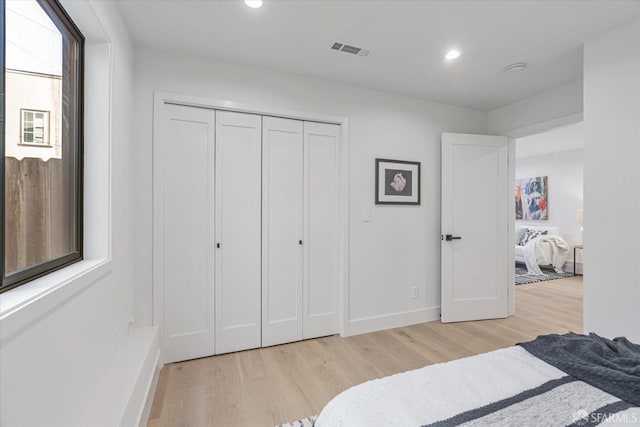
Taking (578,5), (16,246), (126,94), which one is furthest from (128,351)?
(578,5)

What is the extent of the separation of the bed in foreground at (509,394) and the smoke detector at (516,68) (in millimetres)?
2262

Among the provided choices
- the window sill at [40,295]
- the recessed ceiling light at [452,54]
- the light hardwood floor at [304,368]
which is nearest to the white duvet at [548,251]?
the light hardwood floor at [304,368]

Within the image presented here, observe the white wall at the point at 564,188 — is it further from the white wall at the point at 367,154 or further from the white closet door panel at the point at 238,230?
the white closet door panel at the point at 238,230

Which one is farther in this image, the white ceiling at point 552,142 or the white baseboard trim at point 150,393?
the white ceiling at point 552,142

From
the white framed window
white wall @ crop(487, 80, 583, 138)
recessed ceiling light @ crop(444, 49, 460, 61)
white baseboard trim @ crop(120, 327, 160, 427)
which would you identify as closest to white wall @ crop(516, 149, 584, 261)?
white wall @ crop(487, 80, 583, 138)

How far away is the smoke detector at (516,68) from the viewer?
2.47 meters

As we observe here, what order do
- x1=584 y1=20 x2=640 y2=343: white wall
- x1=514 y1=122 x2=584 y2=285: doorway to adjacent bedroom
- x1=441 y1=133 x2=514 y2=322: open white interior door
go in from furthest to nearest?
1. x1=514 y1=122 x2=584 y2=285: doorway to adjacent bedroom
2. x1=441 y1=133 x2=514 y2=322: open white interior door
3. x1=584 y1=20 x2=640 y2=343: white wall

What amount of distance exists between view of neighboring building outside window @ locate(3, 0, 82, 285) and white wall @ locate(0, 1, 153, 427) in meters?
0.10

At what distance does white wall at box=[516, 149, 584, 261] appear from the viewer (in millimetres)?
5824

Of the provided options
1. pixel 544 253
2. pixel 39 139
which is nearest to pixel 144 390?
pixel 39 139

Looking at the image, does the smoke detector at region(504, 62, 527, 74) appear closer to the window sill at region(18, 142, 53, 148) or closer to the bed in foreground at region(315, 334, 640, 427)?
the bed in foreground at region(315, 334, 640, 427)

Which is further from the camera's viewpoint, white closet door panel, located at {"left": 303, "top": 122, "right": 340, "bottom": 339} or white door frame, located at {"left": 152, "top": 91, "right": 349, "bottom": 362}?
white closet door panel, located at {"left": 303, "top": 122, "right": 340, "bottom": 339}

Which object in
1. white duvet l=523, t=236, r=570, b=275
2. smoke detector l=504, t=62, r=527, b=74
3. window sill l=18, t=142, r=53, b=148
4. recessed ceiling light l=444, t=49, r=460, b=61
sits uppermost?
recessed ceiling light l=444, t=49, r=460, b=61

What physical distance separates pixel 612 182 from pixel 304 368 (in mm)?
2532
